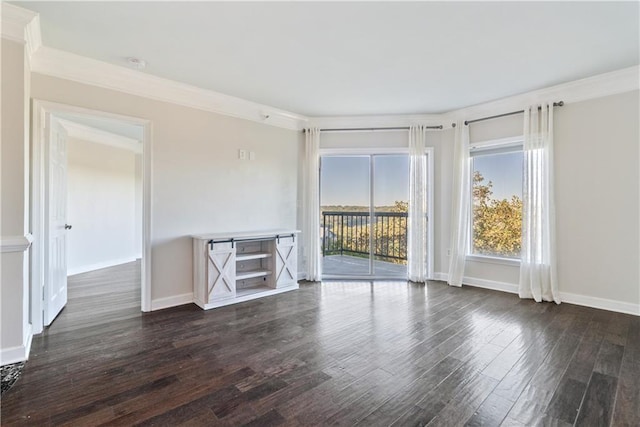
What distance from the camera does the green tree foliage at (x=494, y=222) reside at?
13.5 ft

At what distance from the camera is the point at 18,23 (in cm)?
218

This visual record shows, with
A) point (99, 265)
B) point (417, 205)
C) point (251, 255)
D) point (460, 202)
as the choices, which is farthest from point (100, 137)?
point (460, 202)

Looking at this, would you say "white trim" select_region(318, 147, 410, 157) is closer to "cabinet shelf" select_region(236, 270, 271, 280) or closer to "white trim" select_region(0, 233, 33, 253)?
"cabinet shelf" select_region(236, 270, 271, 280)

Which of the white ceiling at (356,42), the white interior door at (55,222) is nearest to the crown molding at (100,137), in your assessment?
the white interior door at (55,222)

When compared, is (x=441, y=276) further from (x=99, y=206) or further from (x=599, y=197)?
(x=99, y=206)

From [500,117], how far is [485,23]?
2.18 m

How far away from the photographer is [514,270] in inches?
160

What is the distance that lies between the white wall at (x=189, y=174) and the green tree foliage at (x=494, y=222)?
122 inches

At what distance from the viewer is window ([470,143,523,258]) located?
4.12m

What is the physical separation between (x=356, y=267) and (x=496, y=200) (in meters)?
2.38

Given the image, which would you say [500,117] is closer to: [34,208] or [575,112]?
[575,112]

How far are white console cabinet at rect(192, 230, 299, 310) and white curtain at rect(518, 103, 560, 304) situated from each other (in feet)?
10.1

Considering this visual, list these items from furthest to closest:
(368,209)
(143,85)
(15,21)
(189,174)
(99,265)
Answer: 1. (99,265)
2. (368,209)
3. (189,174)
4. (143,85)
5. (15,21)

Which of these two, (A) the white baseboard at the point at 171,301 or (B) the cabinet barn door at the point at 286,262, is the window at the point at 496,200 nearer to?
(B) the cabinet barn door at the point at 286,262
